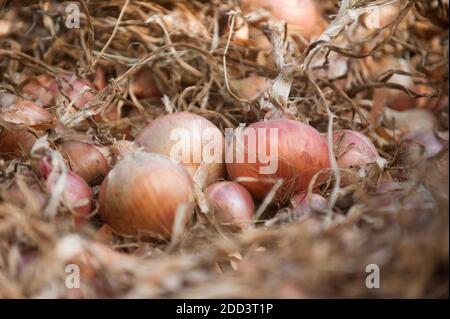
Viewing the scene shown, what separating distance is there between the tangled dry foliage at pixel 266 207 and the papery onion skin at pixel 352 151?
0.04 meters

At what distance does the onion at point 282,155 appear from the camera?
3.16 ft

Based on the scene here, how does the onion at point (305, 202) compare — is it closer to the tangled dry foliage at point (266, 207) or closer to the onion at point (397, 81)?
the tangled dry foliage at point (266, 207)

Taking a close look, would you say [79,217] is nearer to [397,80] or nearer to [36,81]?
[36,81]

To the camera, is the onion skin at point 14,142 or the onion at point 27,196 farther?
the onion skin at point 14,142

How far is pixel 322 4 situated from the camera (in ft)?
5.05

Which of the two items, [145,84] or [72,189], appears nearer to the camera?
[72,189]

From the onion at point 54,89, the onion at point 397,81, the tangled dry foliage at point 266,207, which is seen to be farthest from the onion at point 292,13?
the onion at point 54,89

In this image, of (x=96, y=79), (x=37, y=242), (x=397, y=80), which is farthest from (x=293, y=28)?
(x=37, y=242)

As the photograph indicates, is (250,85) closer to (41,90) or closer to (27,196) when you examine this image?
(41,90)

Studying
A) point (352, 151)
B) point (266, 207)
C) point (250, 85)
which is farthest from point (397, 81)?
point (266, 207)

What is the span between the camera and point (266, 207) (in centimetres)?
101

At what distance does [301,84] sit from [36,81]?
510mm

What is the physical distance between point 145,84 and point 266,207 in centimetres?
49

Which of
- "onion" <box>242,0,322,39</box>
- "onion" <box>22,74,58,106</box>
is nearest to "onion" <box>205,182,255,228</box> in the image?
"onion" <box>22,74,58,106</box>
